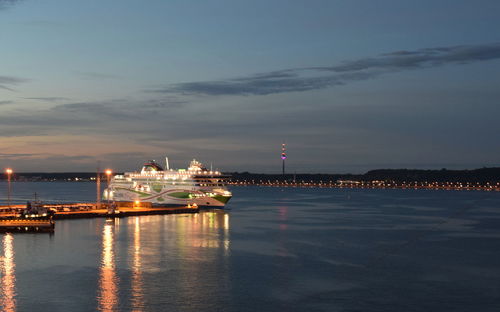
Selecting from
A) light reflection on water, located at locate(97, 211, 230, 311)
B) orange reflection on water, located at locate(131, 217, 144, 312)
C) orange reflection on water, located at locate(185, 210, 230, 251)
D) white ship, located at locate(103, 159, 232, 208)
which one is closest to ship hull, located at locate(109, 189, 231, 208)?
white ship, located at locate(103, 159, 232, 208)

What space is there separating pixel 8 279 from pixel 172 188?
6830 cm

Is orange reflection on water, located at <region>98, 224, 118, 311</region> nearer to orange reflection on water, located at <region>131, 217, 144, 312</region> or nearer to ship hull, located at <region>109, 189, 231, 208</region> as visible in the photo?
orange reflection on water, located at <region>131, 217, 144, 312</region>

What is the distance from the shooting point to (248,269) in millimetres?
42312

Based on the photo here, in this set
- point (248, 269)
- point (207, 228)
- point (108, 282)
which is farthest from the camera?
point (207, 228)

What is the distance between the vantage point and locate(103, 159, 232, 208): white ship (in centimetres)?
10281

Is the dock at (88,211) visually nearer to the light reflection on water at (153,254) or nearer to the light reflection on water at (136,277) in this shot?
the light reflection on water at (153,254)

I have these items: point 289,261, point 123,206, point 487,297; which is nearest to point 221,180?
point 123,206

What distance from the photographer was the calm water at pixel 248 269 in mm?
32500

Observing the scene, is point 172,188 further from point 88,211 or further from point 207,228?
point 207,228

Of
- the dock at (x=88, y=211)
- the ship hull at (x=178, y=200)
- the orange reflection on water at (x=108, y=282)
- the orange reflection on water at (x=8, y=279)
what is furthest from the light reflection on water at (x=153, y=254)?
the ship hull at (x=178, y=200)

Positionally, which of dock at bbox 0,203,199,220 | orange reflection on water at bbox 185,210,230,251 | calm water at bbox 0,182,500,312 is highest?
dock at bbox 0,203,199,220

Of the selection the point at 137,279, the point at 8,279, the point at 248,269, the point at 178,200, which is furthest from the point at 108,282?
the point at 178,200

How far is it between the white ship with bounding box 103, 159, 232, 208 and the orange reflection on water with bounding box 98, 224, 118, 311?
1854 inches

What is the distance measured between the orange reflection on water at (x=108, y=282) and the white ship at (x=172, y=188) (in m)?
47.1
